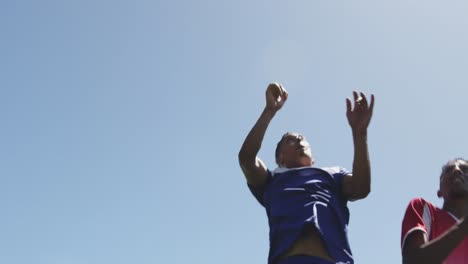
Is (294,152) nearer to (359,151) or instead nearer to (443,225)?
(359,151)

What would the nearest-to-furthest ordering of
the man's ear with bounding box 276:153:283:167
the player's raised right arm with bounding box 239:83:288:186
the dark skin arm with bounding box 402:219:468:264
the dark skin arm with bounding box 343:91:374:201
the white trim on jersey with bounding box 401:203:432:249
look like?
the dark skin arm with bounding box 402:219:468:264
the white trim on jersey with bounding box 401:203:432:249
the dark skin arm with bounding box 343:91:374:201
the player's raised right arm with bounding box 239:83:288:186
the man's ear with bounding box 276:153:283:167

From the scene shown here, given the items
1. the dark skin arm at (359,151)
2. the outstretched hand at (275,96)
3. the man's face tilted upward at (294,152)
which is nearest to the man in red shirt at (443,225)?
the dark skin arm at (359,151)

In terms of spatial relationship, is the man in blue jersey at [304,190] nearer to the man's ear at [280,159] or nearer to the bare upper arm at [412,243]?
the man's ear at [280,159]

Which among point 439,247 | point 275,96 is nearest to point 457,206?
point 439,247

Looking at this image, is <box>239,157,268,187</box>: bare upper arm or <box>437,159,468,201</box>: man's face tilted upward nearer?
<box>437,159,468,201</box>: man's face tilted upward

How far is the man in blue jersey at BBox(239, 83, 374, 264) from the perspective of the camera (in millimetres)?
3742

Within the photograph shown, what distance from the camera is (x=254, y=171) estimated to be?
4410 millimetres

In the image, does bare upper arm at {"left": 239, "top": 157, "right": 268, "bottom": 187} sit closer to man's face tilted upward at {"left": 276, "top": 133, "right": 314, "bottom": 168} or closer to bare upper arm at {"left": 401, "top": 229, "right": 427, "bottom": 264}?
man's face tilted upward at {"left": 276, "top": 133, "right": 314, "bottom": 168}

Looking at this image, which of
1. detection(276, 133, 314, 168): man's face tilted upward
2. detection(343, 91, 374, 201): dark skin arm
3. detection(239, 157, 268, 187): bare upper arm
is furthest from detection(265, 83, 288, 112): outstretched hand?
detection(343, 91, 374, 201): dark skin arm

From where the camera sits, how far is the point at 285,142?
4809 millimetres

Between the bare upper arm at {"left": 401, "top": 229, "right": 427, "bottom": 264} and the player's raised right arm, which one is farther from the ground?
the player's raised right arm

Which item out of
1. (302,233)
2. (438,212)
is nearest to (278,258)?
(302,233)

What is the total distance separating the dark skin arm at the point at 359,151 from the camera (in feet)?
13.3

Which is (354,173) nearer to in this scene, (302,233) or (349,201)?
(349,201)
